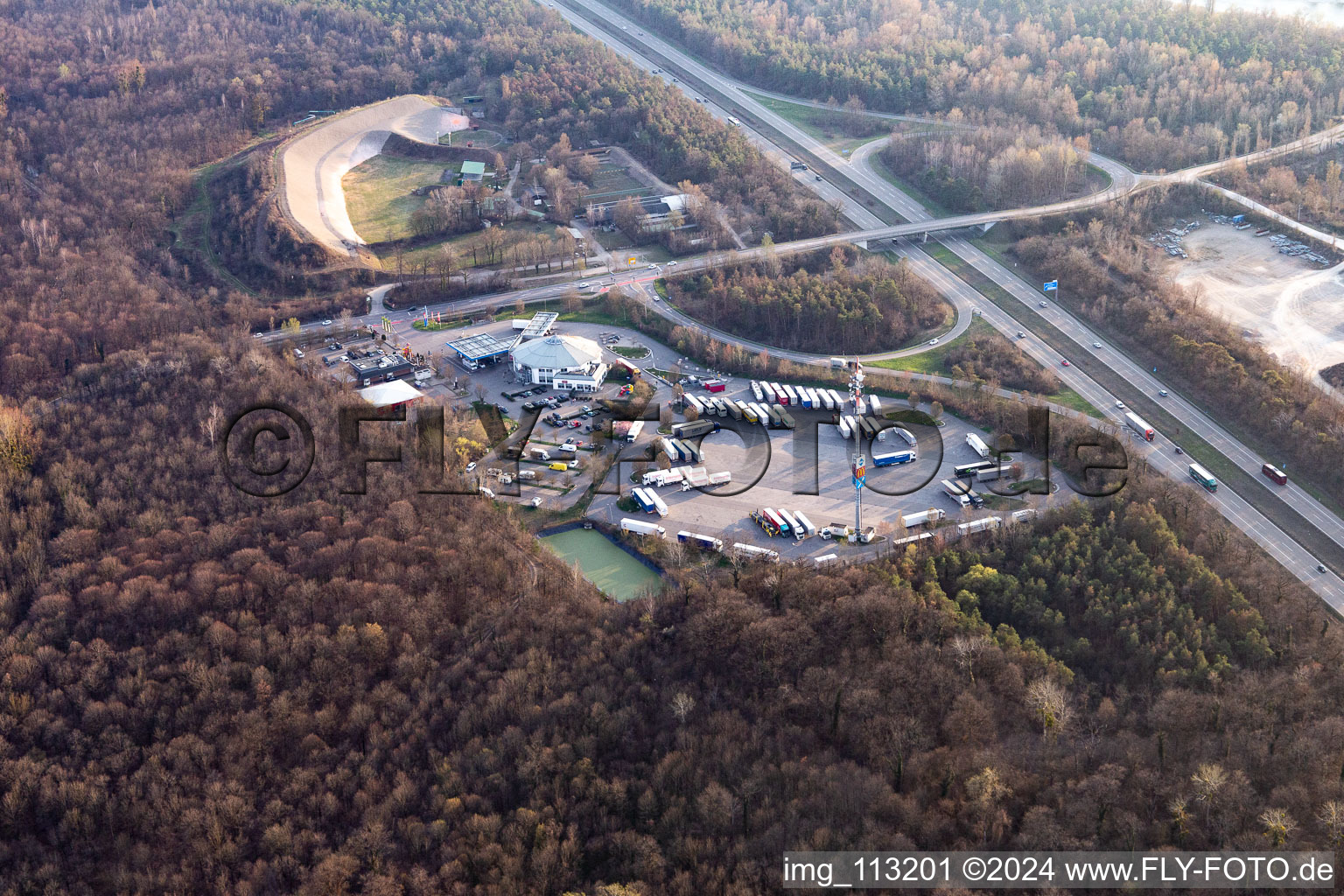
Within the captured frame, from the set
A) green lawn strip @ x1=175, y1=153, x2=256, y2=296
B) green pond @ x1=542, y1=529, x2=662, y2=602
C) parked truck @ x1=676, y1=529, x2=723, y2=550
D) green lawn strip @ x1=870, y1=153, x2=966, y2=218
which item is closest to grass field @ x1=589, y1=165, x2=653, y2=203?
green lawn strip @ x1=870, y1=153, x2=966, y2=218

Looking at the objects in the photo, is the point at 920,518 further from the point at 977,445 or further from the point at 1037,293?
the point at 1037,293

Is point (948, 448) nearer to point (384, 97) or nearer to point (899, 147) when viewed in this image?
point (899, 147)

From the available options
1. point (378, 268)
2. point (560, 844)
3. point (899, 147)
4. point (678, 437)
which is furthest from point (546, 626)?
point (899, 147)

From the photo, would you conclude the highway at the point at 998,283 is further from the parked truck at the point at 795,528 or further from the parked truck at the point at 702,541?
the parked truck at the point at 702,541

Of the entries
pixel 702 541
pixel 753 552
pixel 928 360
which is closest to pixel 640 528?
pixel 702 541

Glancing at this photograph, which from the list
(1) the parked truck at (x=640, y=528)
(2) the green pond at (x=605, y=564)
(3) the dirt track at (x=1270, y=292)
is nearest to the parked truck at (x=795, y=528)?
(1) the parked truck at (x=640, y=528)

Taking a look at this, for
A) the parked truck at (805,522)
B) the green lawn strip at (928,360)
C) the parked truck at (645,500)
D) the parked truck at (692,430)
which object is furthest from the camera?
the green lawn strip at (928,360)
